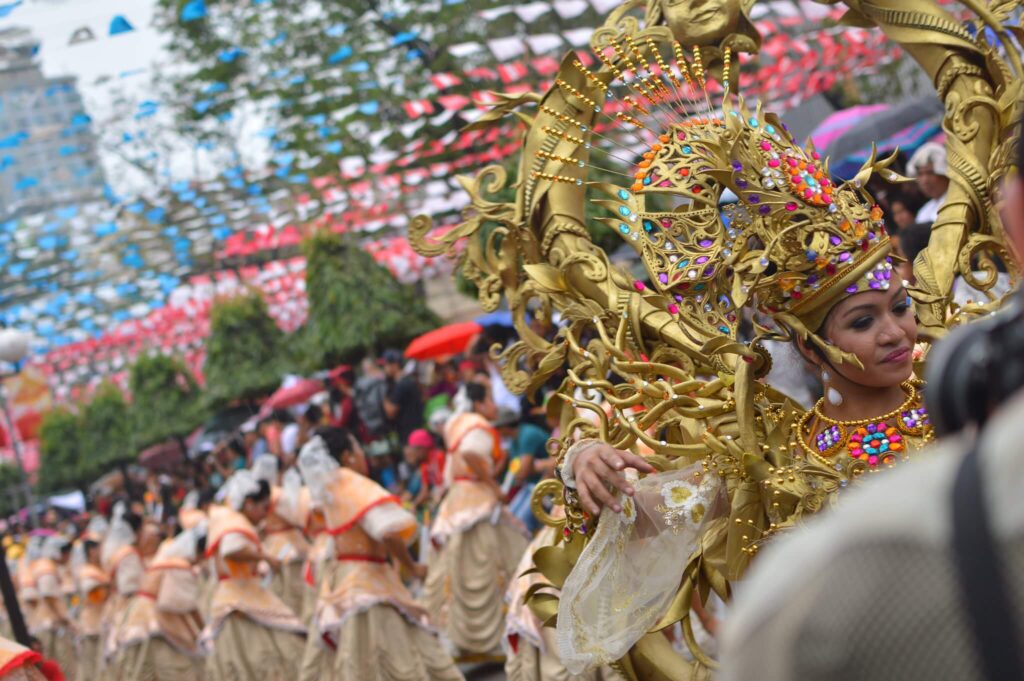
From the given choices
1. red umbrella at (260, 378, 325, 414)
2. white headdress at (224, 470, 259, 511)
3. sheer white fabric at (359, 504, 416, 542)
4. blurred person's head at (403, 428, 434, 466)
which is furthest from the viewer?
red umbrella at (260, 378, 325, 414)

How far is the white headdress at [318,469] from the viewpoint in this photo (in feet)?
24.0

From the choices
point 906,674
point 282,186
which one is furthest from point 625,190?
point 282,186

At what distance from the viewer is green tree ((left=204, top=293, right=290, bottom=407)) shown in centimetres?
1992

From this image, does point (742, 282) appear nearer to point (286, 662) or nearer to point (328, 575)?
point (328, 575)

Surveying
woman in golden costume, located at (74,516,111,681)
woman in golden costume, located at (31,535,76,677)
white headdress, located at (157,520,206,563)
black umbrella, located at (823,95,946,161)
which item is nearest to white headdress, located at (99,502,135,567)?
woman in golden costume, located at (74,516,111,681)

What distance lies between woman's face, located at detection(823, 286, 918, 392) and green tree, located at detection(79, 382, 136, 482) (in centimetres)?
2298

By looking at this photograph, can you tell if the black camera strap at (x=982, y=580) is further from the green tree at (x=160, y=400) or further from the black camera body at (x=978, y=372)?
the green tree at (x=160, y=400)

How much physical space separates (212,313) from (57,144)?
4256mm

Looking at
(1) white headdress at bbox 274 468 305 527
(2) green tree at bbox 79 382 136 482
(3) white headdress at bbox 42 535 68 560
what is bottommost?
(2) green tree at bbox 79 382 136 482

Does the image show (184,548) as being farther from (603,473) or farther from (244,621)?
(603,473)

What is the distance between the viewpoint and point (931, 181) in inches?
247

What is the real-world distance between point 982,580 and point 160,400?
2339 cm

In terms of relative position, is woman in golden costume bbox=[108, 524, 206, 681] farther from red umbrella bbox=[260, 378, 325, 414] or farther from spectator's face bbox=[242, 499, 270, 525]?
red umbrella bbox=[260, 378, 325, 414]

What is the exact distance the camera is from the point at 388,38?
16.2m
